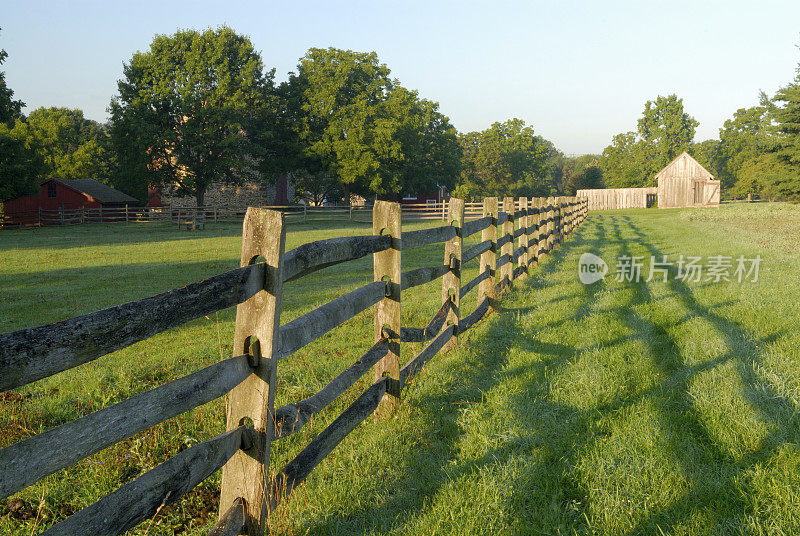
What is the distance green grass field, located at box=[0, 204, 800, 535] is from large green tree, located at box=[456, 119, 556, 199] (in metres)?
61.8

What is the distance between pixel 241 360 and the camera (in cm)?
264

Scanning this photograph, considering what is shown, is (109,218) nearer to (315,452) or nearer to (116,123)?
(116,123)

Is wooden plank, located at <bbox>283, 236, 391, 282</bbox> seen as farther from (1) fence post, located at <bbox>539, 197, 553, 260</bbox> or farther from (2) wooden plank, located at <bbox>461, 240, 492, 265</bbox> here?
(1) fence post, located at <bbox>539, 197, 553, 260</bbox>

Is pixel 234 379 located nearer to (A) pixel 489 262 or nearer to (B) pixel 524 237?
(A) pixel 489 262

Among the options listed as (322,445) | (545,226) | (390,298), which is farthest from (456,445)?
(545,226)

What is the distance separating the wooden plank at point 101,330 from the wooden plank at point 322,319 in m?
0.49

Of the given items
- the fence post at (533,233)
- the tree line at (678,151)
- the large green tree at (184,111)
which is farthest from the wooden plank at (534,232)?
the tree line at (678,151)

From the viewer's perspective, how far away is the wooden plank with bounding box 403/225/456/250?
508 cm

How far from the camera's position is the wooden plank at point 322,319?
2.96m

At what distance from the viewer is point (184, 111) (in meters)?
40.9

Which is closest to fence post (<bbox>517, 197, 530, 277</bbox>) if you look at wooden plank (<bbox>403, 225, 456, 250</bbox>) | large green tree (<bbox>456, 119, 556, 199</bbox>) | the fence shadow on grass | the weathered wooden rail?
the fence shadow on grass

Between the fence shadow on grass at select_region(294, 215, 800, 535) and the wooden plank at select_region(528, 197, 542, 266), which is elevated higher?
the wooden plank at select_region(528, 197, 542, 266)

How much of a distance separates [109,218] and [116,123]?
7.75 m

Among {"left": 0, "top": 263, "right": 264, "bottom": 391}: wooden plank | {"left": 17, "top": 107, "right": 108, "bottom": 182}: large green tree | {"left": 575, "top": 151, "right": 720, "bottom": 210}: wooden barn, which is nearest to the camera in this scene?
{"left": 0, "top": 263, "right": 264, "bottom": 391}: wooden plank
